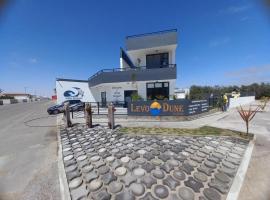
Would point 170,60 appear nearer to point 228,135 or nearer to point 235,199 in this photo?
point 228,135

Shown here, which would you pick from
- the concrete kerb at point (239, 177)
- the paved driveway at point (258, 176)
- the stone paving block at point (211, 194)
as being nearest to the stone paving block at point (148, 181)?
the stone paving block at point (211, 194)

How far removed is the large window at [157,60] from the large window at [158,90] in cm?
255

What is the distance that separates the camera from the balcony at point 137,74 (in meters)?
13.8

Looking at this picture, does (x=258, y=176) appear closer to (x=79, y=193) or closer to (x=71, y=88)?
(x=79, y=193)

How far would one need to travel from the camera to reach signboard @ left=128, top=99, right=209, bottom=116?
379 inches

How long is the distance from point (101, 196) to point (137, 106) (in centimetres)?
757

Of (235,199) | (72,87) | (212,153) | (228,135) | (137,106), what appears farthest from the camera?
(72,87)

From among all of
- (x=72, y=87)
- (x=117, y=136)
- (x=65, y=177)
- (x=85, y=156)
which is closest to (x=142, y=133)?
(x=117, y=136)

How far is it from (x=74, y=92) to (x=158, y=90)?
45.2 feet

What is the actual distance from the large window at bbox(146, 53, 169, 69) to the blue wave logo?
11.9 metres

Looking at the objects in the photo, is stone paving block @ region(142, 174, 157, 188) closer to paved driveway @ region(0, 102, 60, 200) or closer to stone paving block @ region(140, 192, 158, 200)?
stone paving block @ region(140, 192, 158, 200)

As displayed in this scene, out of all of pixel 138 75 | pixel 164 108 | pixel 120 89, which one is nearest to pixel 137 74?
pixel 138 75

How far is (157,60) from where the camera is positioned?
54.8ft

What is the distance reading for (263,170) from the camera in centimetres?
373
